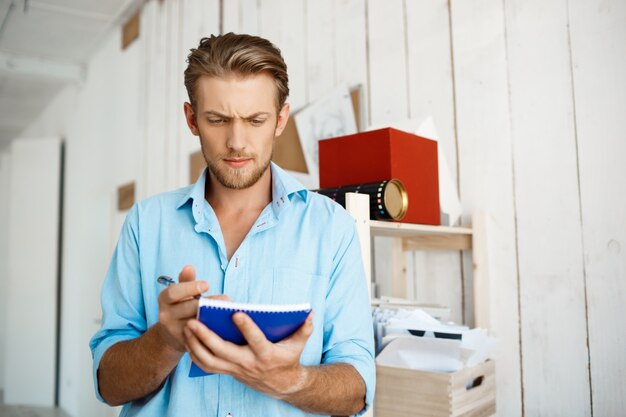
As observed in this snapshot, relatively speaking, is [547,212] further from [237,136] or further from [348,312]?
[237,136]

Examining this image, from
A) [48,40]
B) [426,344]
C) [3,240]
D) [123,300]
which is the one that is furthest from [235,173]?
[3,240]

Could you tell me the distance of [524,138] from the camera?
57.3 inches

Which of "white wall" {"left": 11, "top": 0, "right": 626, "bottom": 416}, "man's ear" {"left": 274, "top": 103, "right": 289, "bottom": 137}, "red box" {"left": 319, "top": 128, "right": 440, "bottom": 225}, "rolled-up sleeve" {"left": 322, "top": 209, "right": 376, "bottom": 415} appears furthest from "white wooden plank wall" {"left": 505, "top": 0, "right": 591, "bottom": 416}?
"man's ear" {"left": 274, "top": 103, "right": 289, "bottom": 137}

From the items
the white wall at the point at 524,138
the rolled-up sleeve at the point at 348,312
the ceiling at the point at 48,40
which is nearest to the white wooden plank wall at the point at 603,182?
the white wall at the point at 524,138

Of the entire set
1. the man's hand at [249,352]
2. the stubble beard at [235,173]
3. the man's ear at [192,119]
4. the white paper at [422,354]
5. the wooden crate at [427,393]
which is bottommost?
the wooden crate at [427,393]

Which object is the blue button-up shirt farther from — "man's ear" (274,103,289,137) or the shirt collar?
"man's ear" (274,103,289,137)

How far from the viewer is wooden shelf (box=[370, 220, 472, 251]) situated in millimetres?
1375

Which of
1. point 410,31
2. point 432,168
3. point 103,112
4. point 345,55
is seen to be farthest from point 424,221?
point 103,112

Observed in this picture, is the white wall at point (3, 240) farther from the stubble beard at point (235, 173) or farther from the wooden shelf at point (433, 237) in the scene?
the stubble beard at point (235, 173)

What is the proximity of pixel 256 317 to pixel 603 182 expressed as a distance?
1010 mm

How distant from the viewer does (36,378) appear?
4.53 m

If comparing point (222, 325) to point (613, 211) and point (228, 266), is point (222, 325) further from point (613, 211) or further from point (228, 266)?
point (613, 211)

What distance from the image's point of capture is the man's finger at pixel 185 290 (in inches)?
27.6

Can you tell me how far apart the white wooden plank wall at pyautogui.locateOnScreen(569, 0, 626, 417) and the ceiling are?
9.25 feet
